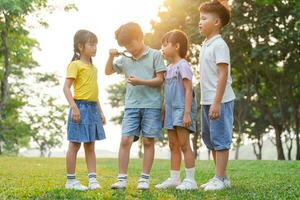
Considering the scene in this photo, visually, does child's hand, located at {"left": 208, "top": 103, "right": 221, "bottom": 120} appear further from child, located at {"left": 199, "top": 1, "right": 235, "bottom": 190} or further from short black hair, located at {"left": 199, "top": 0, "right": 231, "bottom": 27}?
short black hair, located at {"left": 199, "top": 0, "right": 231, "bottom": 27}

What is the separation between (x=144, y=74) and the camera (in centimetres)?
665

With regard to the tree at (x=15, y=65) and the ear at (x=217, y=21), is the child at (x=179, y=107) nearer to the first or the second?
the ear at (x=217, y=21)

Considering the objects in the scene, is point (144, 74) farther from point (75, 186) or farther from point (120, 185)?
point (75, 186)

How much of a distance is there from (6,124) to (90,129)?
37539mm

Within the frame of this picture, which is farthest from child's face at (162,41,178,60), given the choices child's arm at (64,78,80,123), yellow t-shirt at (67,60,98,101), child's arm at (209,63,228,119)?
child's arm at (64,78,80,123)

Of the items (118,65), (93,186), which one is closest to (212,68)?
(118,65)

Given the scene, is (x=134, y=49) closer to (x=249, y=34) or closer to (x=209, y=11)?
(x=209, y=11)

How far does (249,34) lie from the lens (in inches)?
990

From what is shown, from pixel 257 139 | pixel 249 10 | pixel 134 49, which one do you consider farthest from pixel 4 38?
pixel 257 139

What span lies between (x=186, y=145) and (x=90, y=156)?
4.09 feet

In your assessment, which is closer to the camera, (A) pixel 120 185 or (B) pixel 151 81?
(A) pixel 120 185

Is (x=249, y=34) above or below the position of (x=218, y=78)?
above

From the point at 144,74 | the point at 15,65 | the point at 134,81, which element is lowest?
the point at 134,81

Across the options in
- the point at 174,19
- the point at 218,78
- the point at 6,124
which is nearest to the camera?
the point at 218,78
